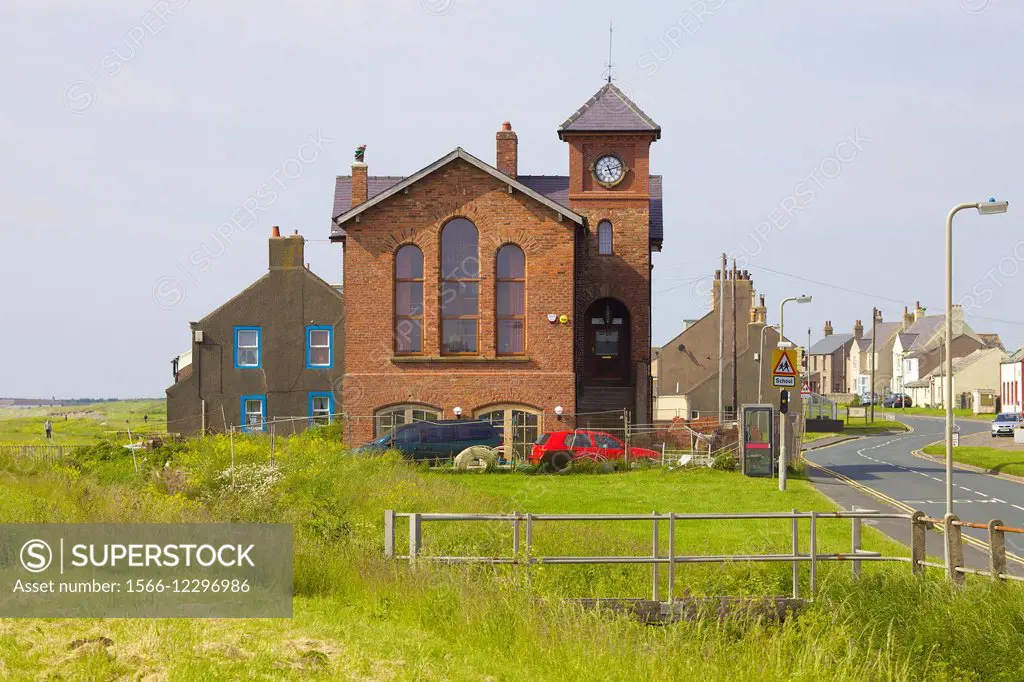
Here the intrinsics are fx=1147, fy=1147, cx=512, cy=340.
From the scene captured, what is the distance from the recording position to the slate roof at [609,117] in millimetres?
45000

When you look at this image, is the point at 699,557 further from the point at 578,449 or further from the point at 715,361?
the point at 715,361

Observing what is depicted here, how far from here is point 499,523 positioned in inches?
733

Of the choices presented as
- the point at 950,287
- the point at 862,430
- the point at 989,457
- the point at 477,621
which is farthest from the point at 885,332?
the point at 477,621

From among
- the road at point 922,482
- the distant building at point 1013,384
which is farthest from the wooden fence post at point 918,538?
the distant building at point 1013,384

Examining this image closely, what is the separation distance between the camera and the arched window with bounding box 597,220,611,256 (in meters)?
45.8

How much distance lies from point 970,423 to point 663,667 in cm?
7662

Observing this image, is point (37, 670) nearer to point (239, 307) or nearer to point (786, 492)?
point (786, 492)

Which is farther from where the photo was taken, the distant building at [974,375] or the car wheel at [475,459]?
the distant building at [974,375]

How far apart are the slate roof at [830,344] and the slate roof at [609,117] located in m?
114

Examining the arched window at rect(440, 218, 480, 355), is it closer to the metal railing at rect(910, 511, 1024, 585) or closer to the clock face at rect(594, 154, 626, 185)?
the clock face at rect(594, 154, 626, 185)

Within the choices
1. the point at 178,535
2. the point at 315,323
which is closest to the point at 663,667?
the point at 178,535

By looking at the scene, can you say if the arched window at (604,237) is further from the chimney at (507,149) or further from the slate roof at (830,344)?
the slate roof at (830,344)

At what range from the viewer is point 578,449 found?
3756cm

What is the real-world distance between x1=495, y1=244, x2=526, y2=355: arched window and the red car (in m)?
3.88
